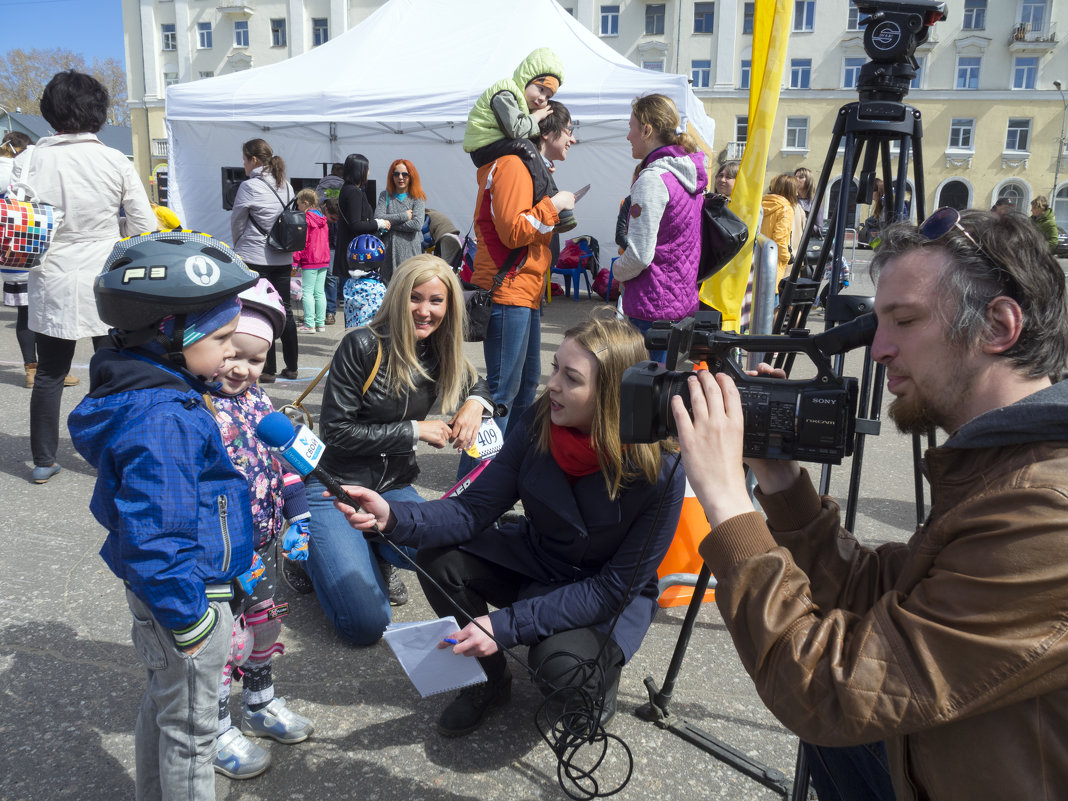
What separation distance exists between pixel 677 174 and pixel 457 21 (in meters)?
7.88

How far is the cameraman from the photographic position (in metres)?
1.12

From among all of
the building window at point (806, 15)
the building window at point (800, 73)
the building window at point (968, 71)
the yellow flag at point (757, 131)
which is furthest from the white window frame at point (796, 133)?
the yellow flag at point (757, 131)

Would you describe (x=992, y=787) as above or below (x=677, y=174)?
below

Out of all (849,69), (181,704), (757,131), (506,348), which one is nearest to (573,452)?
(181,704)

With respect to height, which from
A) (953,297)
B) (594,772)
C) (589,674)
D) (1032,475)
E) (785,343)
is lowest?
(594,772)

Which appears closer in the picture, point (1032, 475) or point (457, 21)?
point (1032, 475)

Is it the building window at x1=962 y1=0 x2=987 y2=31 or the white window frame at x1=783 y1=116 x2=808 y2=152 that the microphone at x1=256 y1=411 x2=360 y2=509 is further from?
the building window at x1=962 y1=0 x2=987 y2=31

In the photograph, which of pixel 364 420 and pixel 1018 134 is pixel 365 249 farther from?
pixel 1018 134

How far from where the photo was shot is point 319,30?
142 ft

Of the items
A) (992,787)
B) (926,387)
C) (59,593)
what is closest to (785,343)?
(926,387)

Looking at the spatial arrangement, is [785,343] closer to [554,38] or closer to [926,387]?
[926,387]

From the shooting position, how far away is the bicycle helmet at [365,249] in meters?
6.92

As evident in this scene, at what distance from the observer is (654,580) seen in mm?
2473

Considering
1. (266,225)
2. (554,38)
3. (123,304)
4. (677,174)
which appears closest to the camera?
(123,304)
